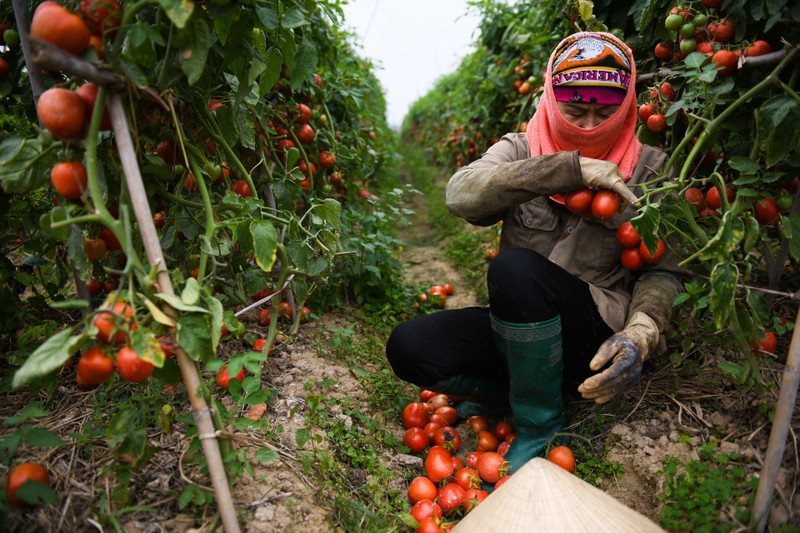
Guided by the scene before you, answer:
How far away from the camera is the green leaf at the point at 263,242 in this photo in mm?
1342

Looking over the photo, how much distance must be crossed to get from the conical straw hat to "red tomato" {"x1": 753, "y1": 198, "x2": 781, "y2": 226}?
0.98m

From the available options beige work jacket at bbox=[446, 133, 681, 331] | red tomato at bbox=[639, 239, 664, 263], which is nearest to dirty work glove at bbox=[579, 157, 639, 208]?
beige work jacket at bbox=[446, 133, 681, 331]

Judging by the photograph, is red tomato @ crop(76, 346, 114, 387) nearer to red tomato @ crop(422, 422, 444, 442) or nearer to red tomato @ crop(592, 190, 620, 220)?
red tomato @ crop(422, 422, 444, 442)

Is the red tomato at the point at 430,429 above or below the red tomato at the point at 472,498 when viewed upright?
below

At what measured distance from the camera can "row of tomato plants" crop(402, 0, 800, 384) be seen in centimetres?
133

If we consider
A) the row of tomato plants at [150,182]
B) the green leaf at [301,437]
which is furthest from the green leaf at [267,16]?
the green leaf at [301,437]

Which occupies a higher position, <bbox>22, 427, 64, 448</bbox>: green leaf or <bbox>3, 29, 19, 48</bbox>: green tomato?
<bbox>3, 29, 19, 48</bbox>: green tomato

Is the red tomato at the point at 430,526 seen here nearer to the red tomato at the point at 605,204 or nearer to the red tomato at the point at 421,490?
the red tomato at the point at 421,490

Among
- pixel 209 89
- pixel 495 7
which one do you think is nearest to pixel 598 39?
pixel 209 89

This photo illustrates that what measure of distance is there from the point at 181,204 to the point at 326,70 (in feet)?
7.12

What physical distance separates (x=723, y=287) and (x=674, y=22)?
3.22 feet

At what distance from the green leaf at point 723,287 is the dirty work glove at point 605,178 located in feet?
1.09

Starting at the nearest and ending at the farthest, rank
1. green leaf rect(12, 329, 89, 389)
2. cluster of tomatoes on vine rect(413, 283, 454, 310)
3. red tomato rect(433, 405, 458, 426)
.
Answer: green leaf rect(12, 329, 89, 389), red tomato rect(433, 405, 458, 426), cluster of tomatoes on vine rect(413, 283, 454, 310)

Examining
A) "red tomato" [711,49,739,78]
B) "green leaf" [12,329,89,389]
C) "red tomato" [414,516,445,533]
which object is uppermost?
"red tomato" [711,49,739,78]
